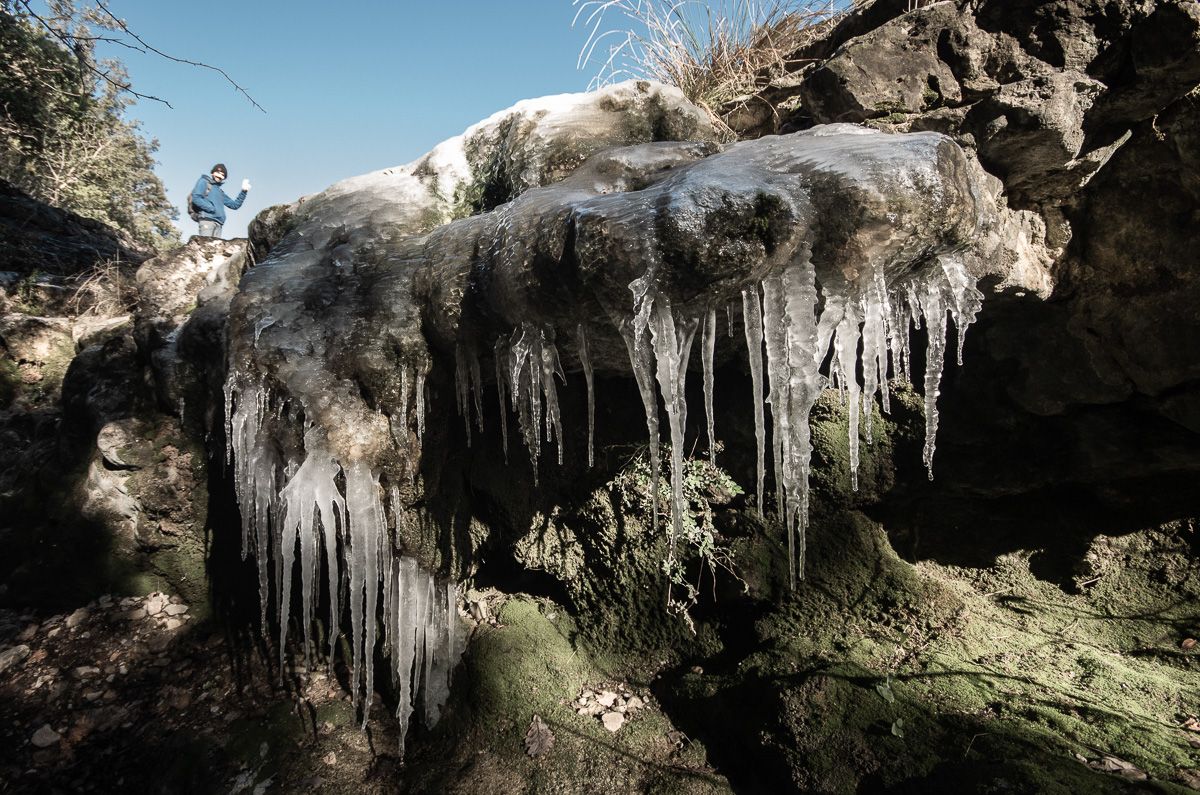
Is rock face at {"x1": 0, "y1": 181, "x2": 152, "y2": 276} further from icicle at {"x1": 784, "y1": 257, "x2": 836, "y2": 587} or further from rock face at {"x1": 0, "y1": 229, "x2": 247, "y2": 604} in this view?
icicle at {"x1": 784, "y1": 257, "x2": 836, "y2": 587}

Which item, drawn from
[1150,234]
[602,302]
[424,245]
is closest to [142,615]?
[424,245]

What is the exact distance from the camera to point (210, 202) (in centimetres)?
705

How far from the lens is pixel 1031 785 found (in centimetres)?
212

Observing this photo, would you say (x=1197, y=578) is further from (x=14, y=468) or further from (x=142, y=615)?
(x=14, y=468)

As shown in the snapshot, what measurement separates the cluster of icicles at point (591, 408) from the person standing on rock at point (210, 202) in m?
5.30

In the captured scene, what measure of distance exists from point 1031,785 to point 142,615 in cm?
488

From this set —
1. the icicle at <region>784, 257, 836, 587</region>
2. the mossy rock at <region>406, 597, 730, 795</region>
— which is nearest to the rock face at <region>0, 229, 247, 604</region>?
the mossy rock at <region>406, 597, 730, 795</region>

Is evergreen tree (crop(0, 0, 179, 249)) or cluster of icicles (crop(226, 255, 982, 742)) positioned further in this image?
evergreen tree (crop(0, 0, 179, 249))

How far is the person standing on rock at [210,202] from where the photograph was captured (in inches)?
273

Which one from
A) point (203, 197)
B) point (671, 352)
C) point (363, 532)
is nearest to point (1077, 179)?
point (671, 352)

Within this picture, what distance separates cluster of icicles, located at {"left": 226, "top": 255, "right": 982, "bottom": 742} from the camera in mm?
1946

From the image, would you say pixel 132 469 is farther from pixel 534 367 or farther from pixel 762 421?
pixel 762 421

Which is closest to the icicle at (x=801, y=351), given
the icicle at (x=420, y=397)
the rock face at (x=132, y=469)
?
the icicle at (x=420, y=397)

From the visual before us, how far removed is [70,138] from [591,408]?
1348 cm
